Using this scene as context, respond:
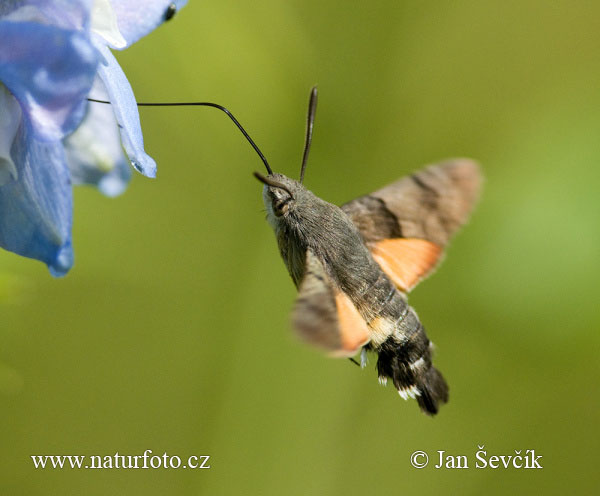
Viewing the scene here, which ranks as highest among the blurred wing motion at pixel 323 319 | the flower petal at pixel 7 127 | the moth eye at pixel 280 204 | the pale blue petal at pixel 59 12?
the pale blue petal at pixel 59 12

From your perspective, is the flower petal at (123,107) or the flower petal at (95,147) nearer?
the flower petal at (123,107)

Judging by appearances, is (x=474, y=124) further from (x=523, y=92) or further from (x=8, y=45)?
(x=8, y=45)

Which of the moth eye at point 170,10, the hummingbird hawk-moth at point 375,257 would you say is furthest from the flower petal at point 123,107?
the hummingbird hawk-moth at point 375,257

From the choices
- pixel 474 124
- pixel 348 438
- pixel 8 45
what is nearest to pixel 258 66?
pixel 474 124

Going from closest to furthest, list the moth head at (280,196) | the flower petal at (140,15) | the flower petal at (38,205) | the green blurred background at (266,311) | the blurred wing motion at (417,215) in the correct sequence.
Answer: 1. the flower petal at (38,205)
2. the flower petal at (140,15)
3. the moth head at (280,196)
4. the blurred wing motion at (417,215)
5. the green blurred background at (266,311)

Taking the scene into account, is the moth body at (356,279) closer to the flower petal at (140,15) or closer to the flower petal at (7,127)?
the flower petal at (140,15)

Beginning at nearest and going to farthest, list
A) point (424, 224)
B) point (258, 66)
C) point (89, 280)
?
point (424, 224) → point (89, 280) → point (258, 66)

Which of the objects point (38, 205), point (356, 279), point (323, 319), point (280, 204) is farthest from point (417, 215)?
point (38, 205)
